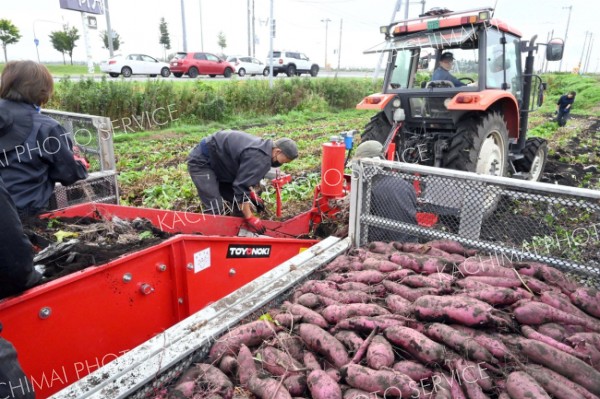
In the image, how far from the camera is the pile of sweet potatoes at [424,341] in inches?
71.4

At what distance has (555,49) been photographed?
5793 mm

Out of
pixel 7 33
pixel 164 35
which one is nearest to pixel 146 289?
pixel 7 33

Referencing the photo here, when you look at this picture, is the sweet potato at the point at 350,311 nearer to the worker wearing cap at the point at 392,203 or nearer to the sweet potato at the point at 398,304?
the sweet potato at the point at 398,304

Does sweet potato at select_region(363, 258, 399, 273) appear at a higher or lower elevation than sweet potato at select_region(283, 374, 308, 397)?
higher

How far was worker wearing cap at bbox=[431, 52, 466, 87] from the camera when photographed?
5.67 metres

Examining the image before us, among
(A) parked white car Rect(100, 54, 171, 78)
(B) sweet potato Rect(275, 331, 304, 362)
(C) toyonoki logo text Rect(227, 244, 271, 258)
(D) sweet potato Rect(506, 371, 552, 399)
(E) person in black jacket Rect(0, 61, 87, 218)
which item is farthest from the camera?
(A) parked white car Rect(100, 54, 171, 78)

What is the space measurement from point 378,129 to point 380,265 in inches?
134

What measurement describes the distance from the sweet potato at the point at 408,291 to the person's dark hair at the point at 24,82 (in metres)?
2.80

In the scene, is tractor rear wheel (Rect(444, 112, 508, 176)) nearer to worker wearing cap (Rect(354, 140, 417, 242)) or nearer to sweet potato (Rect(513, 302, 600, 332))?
worker wearing cap (Rect(354, 140, 417, 242))

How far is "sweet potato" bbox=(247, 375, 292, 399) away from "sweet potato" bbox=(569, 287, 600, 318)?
5.38ft

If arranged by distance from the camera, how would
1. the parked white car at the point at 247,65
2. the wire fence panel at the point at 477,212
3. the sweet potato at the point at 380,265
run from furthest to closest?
the parked white car at the point at 247,65 → the sweet potato at the point at 380,265 → the wire fence panel at the point at 477,212

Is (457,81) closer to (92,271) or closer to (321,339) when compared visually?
(321,339)

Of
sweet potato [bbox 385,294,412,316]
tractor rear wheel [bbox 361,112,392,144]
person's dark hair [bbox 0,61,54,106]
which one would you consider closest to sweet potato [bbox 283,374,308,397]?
sweet potato [bbox 385,294,412,316]

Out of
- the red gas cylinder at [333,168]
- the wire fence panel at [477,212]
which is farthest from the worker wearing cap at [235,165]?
the wire fence panel at [477,212]
